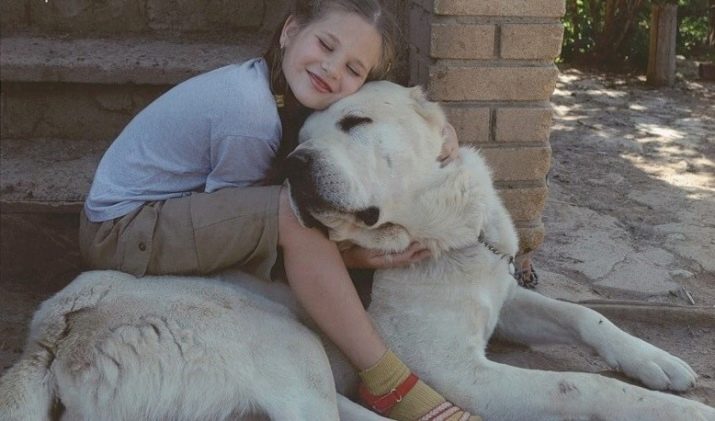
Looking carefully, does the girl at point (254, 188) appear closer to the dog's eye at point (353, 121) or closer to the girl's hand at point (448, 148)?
the girl's hand at point (448, 148)

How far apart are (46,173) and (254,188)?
5.27 feet

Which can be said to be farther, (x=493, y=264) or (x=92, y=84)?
(x=92, y=84)

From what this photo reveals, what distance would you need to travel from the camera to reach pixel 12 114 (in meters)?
4.28

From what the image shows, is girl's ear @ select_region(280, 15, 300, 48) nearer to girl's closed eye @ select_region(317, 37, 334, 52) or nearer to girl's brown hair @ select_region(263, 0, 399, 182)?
girl's brown hair @ select_region(263, 0, 399, 182)

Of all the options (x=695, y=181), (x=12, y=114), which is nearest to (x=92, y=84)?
(x=12, y=114)

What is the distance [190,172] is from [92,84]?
1629 mm

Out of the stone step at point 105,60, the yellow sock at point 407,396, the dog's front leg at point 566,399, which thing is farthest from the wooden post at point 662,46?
the yellow sock at point 407,396

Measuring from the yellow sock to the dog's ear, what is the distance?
715 millimetres

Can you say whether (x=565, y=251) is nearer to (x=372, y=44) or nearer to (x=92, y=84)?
(x=372, y=44)

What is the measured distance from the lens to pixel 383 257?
2.75 meters

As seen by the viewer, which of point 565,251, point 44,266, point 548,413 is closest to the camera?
point 548,413

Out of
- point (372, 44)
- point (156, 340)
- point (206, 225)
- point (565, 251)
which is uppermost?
point (372, 44)

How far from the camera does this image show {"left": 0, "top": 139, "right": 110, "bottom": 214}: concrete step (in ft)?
11.8

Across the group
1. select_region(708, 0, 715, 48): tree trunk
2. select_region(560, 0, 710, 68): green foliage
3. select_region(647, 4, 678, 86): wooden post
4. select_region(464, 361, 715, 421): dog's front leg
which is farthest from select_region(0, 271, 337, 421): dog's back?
select_region(708, 0, 715, 48): tree trunk
